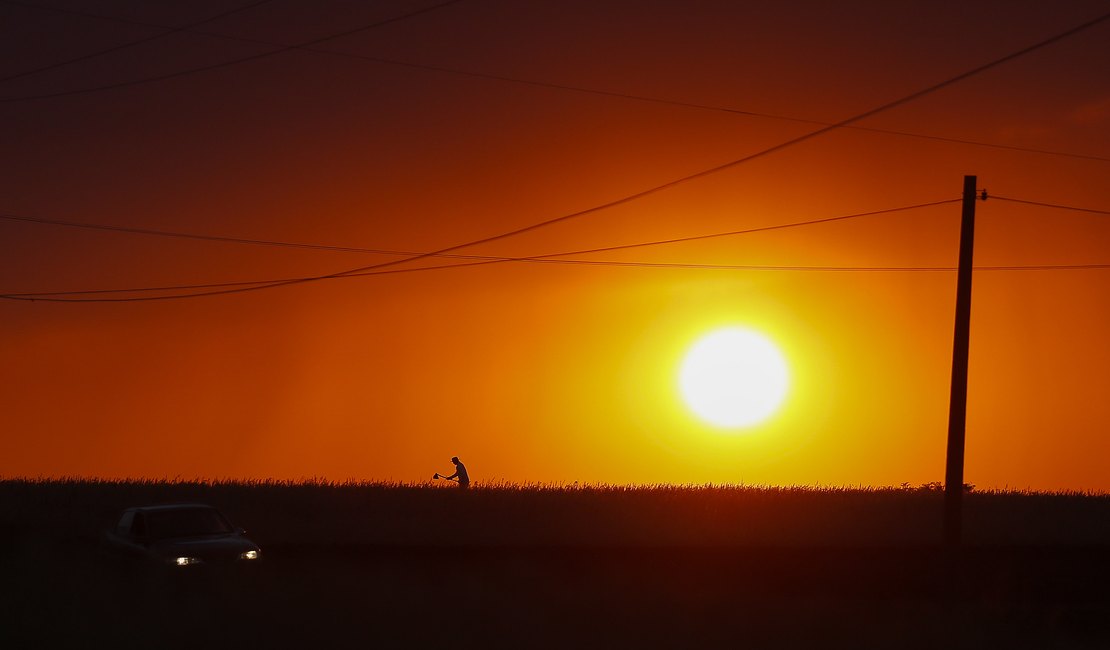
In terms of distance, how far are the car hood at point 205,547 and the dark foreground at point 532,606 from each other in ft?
2.00

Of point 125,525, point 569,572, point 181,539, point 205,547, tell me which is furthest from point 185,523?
point 569,572

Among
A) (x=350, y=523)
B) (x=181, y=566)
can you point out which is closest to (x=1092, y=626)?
(x=181, y=566)

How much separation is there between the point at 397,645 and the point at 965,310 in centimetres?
1768

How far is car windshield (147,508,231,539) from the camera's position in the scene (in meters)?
22.7

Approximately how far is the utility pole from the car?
15786mm

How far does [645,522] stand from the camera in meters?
39.7

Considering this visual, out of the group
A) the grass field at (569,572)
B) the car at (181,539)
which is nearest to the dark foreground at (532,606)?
the grass field at (569,572)

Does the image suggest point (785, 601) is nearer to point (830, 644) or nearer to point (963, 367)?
point (830, 644)

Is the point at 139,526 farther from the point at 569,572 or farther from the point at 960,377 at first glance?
the point at 960,377

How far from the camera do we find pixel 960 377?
2808cm

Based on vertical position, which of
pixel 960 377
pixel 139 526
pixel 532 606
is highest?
pixel 960 377

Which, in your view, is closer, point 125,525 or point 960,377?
point 125,525

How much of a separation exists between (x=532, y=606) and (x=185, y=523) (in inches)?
318

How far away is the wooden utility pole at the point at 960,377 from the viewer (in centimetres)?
2805
